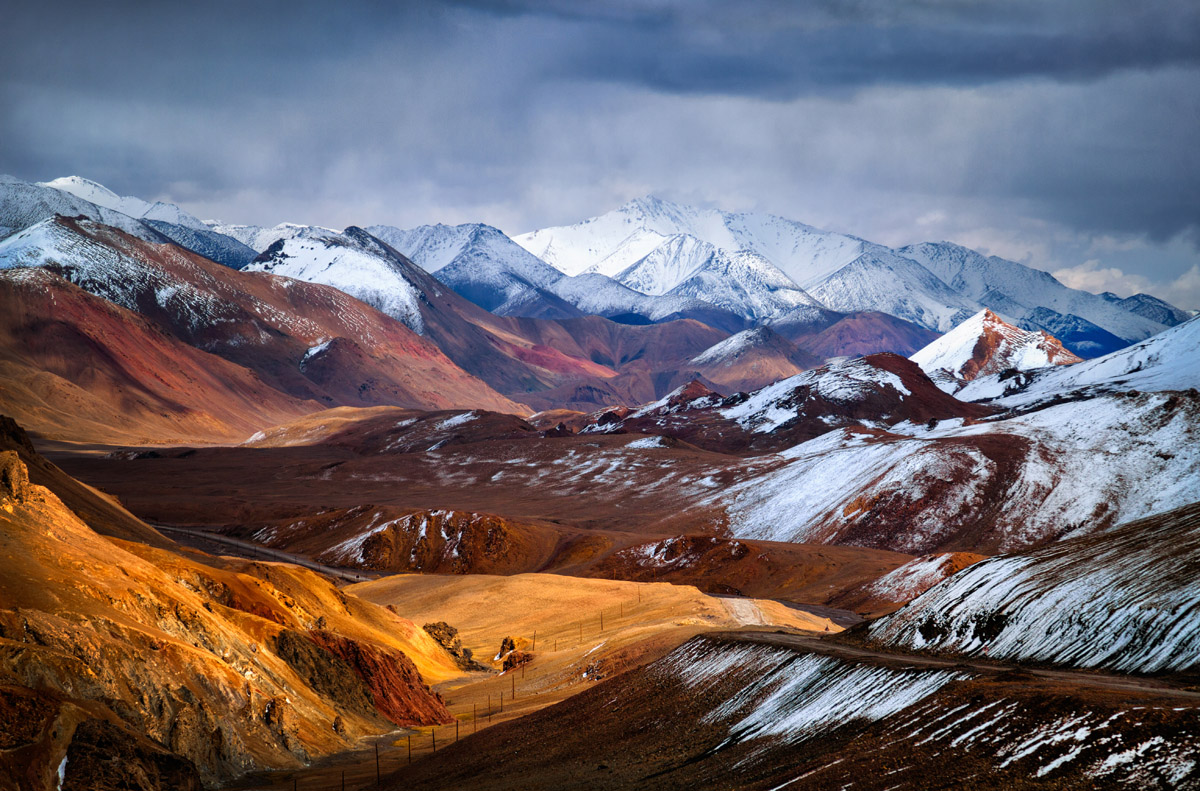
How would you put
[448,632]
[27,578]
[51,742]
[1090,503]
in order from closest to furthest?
[51,742]
[27,578]
[448,632]
[1090,503]

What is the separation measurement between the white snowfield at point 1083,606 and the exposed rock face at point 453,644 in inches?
1606

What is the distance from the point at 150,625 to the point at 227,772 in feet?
20.7

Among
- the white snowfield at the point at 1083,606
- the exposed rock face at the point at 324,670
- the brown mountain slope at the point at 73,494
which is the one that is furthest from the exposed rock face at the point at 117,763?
the brown mountain slope at the point at 73,494

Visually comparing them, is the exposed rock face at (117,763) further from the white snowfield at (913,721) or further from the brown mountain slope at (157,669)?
the white snowfield at (913,721)

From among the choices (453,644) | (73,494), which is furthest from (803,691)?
(73,494)

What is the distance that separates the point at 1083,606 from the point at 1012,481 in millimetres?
116377

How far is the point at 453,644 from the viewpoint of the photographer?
77.9 m

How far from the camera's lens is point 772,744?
2869 centimetres

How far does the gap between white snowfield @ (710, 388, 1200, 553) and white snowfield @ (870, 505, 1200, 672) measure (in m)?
96.7

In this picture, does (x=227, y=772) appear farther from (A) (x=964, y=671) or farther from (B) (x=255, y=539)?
(B) (x=255, y=539)

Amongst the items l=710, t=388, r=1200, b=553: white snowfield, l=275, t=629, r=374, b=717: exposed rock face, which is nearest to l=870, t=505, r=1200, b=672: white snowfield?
l=275, t=629, r=374, b=717: exposed rock face

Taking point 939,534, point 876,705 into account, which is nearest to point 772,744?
point 876,705

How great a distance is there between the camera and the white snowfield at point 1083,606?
28156 mm

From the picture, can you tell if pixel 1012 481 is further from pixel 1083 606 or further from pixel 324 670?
pixel 1083 606
